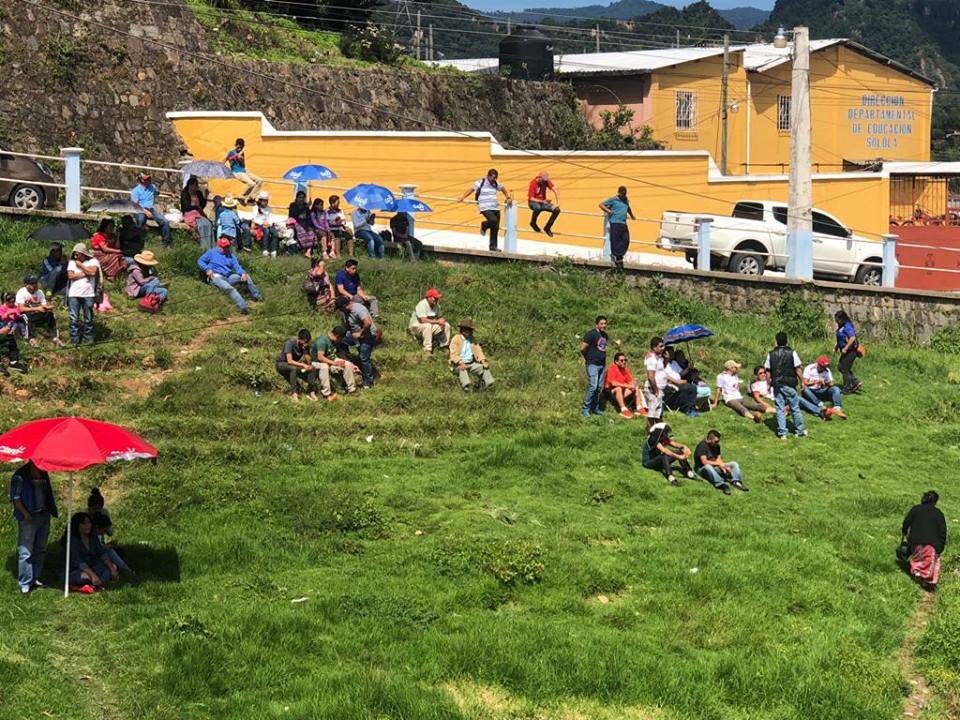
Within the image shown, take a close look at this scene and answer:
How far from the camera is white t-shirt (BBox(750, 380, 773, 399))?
21.7 meters

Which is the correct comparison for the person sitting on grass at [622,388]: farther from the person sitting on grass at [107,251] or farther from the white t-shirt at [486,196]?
the person sitting on grass at [107,251]

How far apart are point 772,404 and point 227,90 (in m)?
16.1

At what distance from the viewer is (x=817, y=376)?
2205 centimetres

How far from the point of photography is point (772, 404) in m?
21.7

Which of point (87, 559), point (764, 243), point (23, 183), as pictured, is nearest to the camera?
point (87, 559)

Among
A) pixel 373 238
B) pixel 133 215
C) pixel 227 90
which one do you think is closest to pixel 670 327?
pixel 373 238

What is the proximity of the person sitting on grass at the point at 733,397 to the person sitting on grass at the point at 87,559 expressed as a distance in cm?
1041

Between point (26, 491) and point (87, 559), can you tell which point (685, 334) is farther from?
point (26, 491)

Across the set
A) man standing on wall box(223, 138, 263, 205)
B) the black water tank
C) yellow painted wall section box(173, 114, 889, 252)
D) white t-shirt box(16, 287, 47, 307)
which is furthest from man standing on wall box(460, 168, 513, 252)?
the black water tank

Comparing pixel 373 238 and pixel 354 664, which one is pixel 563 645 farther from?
pixel 373 238

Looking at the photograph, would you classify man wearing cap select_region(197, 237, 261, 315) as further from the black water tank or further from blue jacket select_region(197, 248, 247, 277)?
the black water tank

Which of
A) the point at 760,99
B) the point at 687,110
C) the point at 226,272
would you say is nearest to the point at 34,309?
the point at 226,272

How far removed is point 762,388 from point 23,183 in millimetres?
13049

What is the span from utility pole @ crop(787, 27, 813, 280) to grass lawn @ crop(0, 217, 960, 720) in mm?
3850
